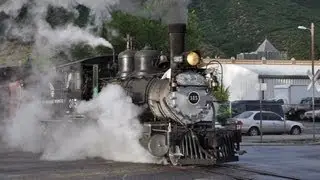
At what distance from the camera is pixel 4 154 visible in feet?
62.7

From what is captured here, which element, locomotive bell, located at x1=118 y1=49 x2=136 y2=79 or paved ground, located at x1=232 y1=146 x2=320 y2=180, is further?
locomotive bell, located at x1=118 y1=49 x2=136 y2=79

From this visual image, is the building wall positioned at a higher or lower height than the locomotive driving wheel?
higher

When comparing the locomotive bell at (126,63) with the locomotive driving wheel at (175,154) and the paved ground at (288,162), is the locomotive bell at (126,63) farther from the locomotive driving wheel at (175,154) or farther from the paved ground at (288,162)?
the paved ground at (288,162)

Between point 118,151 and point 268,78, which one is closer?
point 118,151

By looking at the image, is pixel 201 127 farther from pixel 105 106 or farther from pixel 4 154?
pixel 4 154

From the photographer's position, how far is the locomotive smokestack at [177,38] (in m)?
14.6

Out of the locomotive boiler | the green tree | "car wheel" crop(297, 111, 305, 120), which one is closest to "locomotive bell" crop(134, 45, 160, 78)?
the locomotive boiler

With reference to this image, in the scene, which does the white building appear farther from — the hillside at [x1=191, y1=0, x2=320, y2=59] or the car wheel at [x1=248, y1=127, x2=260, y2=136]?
the hillside at [x1=191, y1=0, x2=320, y2=59]

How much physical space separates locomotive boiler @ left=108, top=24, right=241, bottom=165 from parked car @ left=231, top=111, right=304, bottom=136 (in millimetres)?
15612

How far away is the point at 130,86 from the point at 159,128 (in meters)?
1.87

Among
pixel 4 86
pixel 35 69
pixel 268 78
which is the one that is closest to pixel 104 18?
pixel 4 86

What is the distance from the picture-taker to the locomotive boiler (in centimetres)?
1438

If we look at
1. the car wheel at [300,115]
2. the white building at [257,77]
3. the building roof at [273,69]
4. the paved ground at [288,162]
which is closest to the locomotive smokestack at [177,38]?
the paved ground at [288,162]

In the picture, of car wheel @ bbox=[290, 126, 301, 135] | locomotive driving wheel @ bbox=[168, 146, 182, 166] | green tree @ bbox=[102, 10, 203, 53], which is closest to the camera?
locomotive driving wheel @ bbox=[168, 146, 182, 166]
